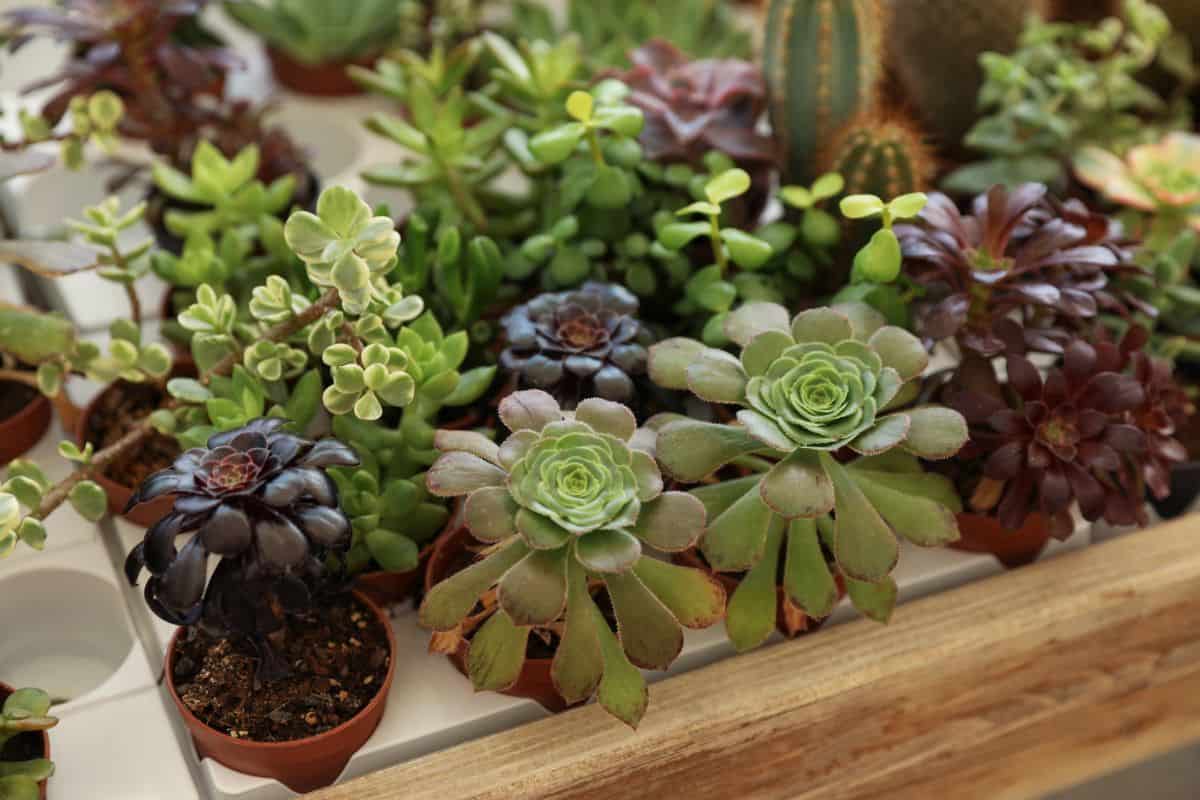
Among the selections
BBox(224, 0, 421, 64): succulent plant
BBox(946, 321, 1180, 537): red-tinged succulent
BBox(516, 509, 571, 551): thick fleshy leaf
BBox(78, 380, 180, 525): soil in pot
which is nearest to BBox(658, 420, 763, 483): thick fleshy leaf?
BBox(516, 509, 571, 551): thick fleshy leaf

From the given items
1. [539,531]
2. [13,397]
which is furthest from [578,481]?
[13,397]

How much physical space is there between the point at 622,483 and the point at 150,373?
0.42 metres

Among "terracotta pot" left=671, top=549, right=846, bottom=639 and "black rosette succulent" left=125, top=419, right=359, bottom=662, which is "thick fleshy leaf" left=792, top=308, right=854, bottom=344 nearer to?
"terracotta pot" left=671, top=549, right=846, bottom=639

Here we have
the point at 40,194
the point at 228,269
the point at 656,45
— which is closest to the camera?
the point at 228,269

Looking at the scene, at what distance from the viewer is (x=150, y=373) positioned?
93cm

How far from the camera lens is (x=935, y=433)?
80 cm

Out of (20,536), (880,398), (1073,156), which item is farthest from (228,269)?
(1073,156)

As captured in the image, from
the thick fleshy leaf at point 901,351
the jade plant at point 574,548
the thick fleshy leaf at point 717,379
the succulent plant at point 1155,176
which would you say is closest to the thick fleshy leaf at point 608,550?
the jade plant at point 574,548

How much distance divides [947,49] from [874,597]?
0.68 meters

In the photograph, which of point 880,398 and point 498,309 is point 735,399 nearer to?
point 880,398

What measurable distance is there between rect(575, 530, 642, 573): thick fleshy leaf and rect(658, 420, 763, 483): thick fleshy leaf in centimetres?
7

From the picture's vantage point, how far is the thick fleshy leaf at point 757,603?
0.85 meters

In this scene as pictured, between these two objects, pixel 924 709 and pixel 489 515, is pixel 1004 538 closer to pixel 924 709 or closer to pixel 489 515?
pixel 924 709

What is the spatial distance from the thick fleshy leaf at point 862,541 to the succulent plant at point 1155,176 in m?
0.51
